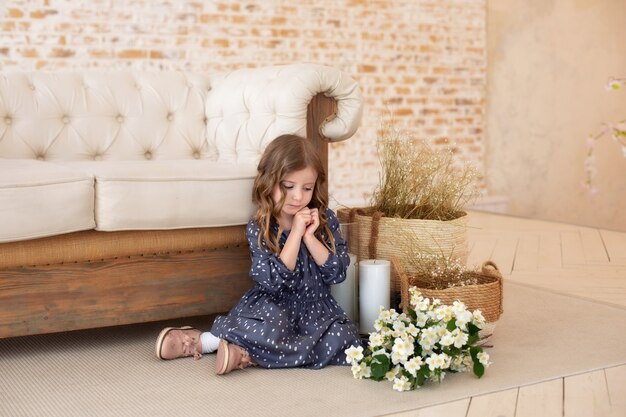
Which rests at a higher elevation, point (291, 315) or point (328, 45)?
point (328, 45)

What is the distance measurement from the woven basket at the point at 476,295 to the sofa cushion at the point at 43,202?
91cm

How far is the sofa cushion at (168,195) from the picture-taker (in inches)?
84.3

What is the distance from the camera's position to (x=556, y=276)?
3373 millimetres

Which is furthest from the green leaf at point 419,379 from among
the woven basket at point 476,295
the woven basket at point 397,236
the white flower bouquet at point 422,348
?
the woven basket at point 397,236

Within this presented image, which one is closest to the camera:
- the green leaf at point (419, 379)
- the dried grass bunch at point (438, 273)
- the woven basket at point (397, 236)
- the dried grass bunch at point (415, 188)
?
the green leaf at point (419, 379)

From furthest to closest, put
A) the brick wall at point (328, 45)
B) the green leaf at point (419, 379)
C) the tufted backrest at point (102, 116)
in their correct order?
the brick wall at point (328, 45) < the tufted backrest at point (102, 116) < the green leaf at point (419, 379)

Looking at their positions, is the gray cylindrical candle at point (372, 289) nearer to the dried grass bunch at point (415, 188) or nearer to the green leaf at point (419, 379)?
the dried grass bunch at point (415, 188)

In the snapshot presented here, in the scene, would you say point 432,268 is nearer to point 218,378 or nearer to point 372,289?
point 372,289

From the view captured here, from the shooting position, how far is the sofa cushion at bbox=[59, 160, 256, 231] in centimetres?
214

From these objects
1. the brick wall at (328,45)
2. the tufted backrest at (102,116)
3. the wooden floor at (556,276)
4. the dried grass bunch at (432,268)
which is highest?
the brick wall at (328,45)

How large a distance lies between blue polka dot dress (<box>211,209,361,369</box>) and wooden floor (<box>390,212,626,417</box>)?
0.42 metres

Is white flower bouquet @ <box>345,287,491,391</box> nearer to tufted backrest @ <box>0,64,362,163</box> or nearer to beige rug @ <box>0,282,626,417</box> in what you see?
beige rug @ <box>0,282,626,417</box>

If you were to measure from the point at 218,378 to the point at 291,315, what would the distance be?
1.00 ft

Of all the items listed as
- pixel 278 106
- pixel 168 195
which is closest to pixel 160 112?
pixel 278 106
